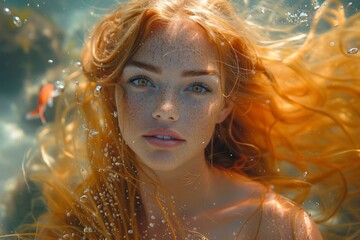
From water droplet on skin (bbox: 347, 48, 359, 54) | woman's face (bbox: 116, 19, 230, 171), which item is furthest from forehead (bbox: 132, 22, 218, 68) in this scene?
water droplet on skin (bbox: 347, 48, 359, 54)

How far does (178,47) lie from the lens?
1854 millimetres

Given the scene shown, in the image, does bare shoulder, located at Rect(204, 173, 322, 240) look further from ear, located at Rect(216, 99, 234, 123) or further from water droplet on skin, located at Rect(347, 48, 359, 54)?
water droplet on skin, located at Rect(347, 48, 359, 54)

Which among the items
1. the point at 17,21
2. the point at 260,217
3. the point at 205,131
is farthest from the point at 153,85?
the point at 17,21

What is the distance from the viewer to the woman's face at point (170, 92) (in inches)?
72.8

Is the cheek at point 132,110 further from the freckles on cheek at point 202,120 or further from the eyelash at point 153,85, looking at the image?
the freckles on cheek at point 202,120

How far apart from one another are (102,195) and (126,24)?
878 mm

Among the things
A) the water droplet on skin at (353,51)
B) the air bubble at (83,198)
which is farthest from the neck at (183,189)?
the water droplet on skin at (353,51)

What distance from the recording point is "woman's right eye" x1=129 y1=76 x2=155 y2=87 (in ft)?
6.23

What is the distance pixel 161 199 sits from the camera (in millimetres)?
2209

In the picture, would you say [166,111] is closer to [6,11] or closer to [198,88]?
[198,88]

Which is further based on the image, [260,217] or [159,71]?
[260,217]

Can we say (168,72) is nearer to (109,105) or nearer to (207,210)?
(109,105)

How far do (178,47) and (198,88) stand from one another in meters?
0.18

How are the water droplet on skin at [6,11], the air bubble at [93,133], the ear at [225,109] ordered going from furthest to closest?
the water droplet on skin at [6,11]
the air bubble at [93,133]
the ear at [225,109]
